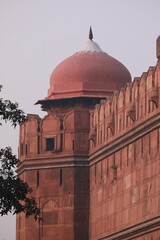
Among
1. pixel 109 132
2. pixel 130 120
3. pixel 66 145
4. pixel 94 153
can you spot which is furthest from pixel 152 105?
pixel 66 145

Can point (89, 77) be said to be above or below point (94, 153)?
above

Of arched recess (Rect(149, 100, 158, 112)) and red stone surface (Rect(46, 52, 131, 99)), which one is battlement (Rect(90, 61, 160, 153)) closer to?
arched recess (Rect(149, 100, 158, 112))

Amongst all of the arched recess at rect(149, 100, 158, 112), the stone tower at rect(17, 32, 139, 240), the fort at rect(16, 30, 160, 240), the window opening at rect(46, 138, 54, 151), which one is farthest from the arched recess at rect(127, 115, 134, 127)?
the window opening at rect(46, 138, 54, 151)

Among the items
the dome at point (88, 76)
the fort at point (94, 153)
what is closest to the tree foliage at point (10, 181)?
the fort at point (94, 153)

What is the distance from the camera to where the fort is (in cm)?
3325

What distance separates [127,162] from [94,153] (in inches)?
132

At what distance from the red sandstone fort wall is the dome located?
186 cm

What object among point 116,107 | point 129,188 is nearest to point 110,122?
point 116,107

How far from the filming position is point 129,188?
3472cm

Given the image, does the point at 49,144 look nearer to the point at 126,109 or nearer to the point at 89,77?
the point at 89,77

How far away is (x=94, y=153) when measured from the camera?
126 feet

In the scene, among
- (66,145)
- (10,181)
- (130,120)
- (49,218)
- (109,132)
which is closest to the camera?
(10,181)

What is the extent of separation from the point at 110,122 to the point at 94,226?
3835 millimetres

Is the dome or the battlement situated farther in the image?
the dome
